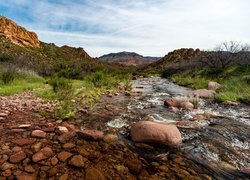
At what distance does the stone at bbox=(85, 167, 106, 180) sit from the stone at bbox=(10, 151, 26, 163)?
1.04 metres

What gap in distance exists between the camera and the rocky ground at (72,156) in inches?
115

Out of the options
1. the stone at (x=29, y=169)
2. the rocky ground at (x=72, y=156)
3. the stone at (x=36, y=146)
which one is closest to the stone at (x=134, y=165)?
the rocky ground at (x=72, y=156)

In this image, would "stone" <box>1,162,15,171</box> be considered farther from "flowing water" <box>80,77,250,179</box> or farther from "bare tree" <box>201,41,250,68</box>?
"bare tree" <box>201,41,250,68</box>

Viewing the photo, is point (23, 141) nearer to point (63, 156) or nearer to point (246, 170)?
point (63, 156)

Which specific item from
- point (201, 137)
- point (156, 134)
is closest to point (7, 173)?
point (156, 134)

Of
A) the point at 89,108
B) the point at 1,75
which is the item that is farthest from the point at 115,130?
the point at 1,75

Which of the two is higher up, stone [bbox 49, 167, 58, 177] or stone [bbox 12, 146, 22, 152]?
stone [bbox 12, 146, 22, 152]

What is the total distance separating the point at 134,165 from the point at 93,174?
71cm

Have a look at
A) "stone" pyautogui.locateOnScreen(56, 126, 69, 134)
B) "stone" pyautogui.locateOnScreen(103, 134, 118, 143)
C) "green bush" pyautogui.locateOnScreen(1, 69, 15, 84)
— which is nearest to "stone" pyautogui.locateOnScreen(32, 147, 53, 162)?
"stone" pyautogui.locateOnScreen(56, 126, 69, 134)

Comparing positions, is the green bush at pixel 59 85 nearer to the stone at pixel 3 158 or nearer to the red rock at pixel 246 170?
the stone at pixel 3 158

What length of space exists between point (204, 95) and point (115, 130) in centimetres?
781

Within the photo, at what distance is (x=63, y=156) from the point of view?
10.9 feet

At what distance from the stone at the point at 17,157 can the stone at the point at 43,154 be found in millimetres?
166

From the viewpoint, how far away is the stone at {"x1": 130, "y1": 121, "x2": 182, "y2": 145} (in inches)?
165
